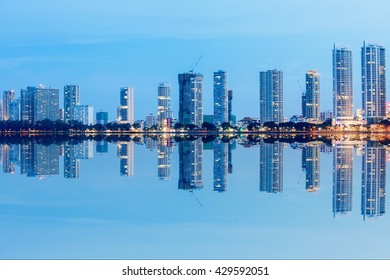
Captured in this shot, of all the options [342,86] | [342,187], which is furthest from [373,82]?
[342,187]

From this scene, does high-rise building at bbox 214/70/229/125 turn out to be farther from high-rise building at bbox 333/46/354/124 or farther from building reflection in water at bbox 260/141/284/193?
building reflection in water at bbox 260/141/284/193

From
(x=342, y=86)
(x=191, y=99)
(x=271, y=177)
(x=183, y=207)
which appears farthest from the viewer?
(x=342, y=86)

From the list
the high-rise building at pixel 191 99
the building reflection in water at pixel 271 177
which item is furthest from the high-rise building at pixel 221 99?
the building reflection in water at pixel 271 177

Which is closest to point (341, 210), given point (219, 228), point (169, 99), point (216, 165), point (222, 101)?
point (219, 228)

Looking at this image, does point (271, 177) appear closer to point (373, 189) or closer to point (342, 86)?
point (373, 189)

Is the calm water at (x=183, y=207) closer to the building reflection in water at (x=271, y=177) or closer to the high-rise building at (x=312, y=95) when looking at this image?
the building reflection in water at (x=271, y=177)

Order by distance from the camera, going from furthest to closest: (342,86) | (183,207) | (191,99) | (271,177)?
(342,86) < (191,99) < (271,177) < (183,207)
